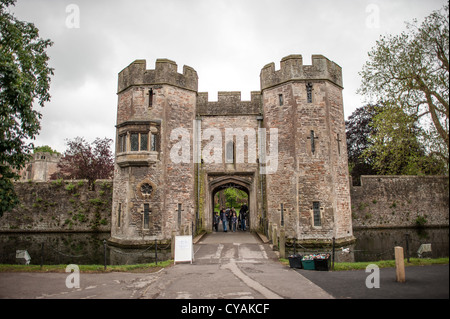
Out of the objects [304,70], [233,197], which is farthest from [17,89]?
[233,197]

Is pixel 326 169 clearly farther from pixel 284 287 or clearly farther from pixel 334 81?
pixel 284 287

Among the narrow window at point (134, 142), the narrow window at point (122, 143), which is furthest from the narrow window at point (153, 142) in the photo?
the narrow window at point (122, 143)

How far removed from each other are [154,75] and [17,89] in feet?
29.7

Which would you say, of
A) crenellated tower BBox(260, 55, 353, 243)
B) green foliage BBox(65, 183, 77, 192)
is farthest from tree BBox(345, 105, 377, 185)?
green foliage BBox(65, 183, 77, 192)

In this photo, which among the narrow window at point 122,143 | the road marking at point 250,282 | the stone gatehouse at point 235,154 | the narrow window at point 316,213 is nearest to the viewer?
the road marking at point 250,282

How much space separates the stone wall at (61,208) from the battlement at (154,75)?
10.3 metres

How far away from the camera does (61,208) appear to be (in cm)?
2372

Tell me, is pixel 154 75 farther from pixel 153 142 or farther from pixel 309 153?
pixel 309 153

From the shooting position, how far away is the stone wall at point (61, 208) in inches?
918

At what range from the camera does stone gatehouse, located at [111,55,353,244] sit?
50.7ft

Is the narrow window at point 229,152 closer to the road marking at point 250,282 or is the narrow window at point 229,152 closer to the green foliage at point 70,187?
the road marking at point 250,282

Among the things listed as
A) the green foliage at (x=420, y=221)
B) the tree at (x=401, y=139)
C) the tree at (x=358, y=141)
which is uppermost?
the tree at (x=358, y=141)

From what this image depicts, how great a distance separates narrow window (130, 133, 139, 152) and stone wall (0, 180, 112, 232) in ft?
30.4

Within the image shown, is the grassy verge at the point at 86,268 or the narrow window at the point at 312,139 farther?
the narrow window at the point at 312,139
